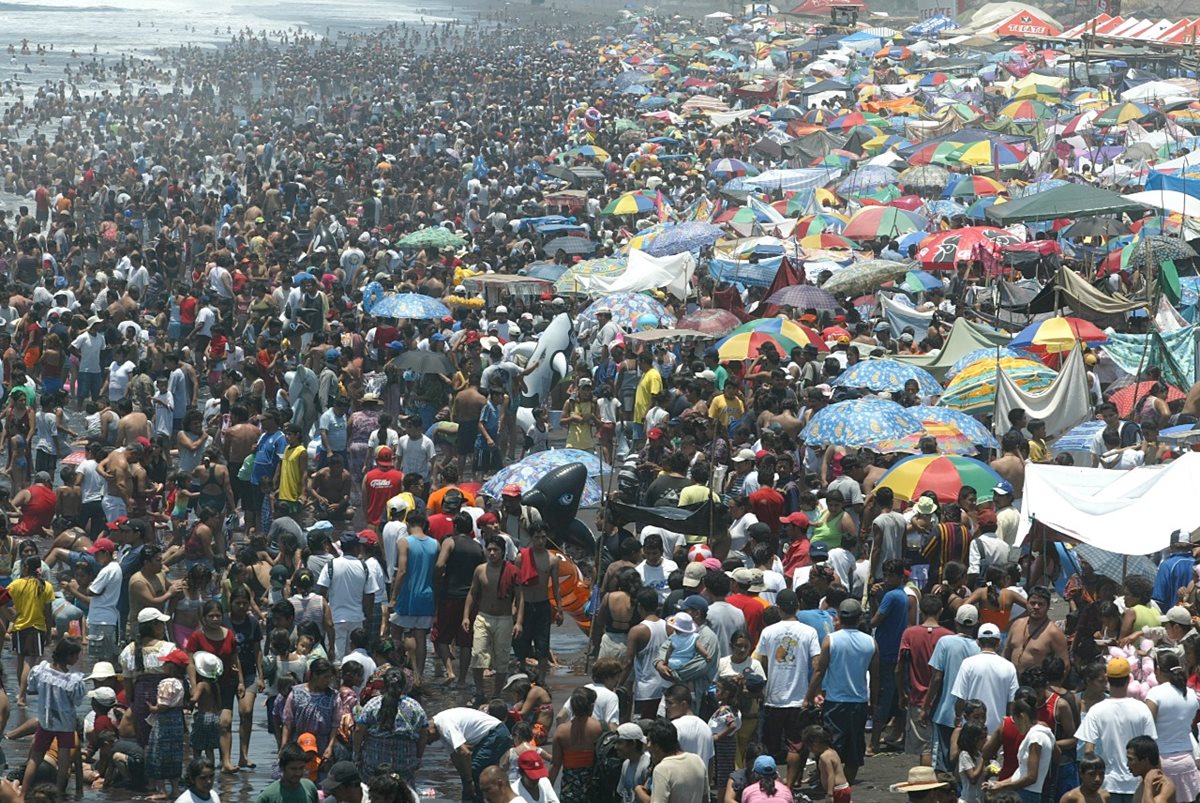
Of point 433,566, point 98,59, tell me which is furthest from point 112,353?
point 98,59

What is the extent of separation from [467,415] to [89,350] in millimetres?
4240

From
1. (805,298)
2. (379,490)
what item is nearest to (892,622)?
(379,490)

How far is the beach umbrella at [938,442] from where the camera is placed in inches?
523

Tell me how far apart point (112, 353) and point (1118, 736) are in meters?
12.1

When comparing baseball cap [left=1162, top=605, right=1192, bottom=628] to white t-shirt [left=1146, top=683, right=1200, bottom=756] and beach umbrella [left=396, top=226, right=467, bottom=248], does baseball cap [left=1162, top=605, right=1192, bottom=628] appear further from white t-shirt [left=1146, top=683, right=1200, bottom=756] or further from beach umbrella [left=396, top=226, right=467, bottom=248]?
beach umbrella [left=396, top=226, right=467, bottom=248]

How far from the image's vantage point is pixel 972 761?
28.6ft

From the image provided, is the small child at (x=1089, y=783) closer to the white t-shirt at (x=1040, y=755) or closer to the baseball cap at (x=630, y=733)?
the white t-shirt at (x=1040, y=755)

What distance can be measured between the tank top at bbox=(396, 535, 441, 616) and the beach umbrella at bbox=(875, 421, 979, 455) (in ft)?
11.1

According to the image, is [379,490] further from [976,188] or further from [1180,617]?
[976,188]

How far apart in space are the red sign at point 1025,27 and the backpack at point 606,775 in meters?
51.5

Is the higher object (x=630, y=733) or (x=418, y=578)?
(x=630, y=733)

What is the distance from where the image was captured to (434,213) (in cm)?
3288

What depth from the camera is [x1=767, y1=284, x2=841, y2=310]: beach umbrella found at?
1941 cm

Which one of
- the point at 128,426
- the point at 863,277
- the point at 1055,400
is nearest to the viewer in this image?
the point at 128,426
